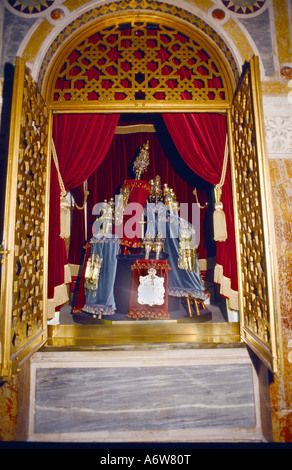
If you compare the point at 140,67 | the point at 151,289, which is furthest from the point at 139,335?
the point at 140,67

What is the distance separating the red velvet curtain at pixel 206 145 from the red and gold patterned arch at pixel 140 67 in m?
0.27

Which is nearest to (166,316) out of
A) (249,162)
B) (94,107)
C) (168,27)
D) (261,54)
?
(249,162)

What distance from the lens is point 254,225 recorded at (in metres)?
2.20

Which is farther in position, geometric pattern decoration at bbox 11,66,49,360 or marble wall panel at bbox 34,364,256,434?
marble wall panel at bbox 34,364,256,434

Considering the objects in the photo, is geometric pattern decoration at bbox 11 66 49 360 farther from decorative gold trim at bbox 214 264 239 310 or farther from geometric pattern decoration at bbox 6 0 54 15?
decorative gold trim at bbox 214 264 239 310

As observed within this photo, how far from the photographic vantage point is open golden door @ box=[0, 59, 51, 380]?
5.92ft

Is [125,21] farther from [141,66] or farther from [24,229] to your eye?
[24,229]

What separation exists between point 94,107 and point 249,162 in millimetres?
1647

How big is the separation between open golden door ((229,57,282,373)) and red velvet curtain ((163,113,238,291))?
0.24 metres

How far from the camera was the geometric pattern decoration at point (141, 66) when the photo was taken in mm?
2664

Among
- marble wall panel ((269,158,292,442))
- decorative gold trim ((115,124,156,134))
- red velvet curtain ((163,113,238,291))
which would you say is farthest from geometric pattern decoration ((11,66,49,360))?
decorative gold trim ((115,124,156,134))

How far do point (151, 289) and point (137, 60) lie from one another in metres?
2.62

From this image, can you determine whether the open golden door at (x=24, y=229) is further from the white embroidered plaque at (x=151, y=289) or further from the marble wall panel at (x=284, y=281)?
the marble wall panel at (x=284, y=281)

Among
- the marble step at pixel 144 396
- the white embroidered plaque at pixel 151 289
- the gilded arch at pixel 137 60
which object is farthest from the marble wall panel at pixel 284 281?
the white embroidered plaque at pixel 151 289
